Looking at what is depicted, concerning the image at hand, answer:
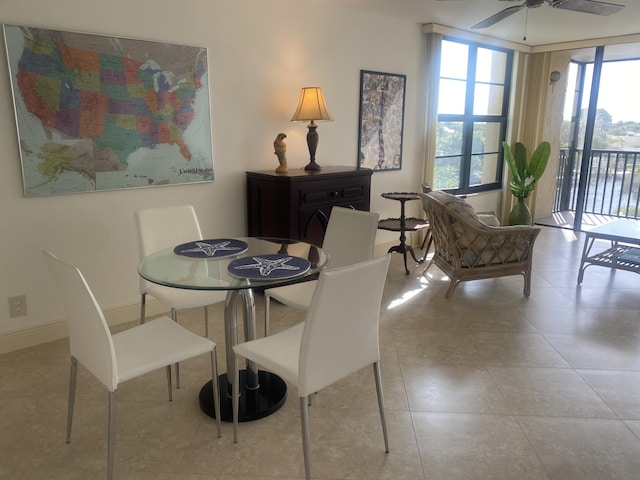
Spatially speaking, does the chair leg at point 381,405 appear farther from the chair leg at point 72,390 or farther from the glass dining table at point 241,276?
the chair leg at point 72,390

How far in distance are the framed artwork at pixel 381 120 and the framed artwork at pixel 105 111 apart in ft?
5.69

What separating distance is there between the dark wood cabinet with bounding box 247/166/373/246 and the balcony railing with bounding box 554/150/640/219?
4.47m

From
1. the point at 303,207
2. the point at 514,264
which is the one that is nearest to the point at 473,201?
the point at 514,264

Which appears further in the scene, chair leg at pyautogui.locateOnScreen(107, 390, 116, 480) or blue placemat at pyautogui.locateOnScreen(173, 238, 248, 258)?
blue placemat at pyautogui.locateOnScreen(173, 238, 248, 258)

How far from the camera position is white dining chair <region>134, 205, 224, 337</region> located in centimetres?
263

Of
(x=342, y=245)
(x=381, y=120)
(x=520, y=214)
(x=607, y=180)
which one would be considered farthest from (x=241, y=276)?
(x=607, y=180)

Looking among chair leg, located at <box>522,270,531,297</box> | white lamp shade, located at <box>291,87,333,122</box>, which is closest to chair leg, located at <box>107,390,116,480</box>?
white lamp shade, located at <box>291,87,333,122</box>

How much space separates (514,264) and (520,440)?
210 centimetres

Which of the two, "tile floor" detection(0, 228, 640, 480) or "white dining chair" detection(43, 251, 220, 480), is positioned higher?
"white dining chair" detection(43, 251, 220, 480)

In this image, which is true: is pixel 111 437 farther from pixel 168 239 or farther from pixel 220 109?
pixel 220 109

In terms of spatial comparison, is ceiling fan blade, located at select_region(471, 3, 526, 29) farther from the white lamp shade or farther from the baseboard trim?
the baseboard trim

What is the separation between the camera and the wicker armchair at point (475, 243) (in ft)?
12.5

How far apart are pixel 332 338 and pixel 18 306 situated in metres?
2.24

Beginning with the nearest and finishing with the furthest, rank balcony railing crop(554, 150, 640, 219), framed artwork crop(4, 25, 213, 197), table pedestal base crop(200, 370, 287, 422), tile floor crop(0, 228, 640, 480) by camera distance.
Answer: tile floor crop(0, 228, 640, 480)
table pedestal base crop(200, 370, 287, 422)
framed artwork crop(4, 25, 213, 197)
balcony railing crop(554, 150, 640, 219)
